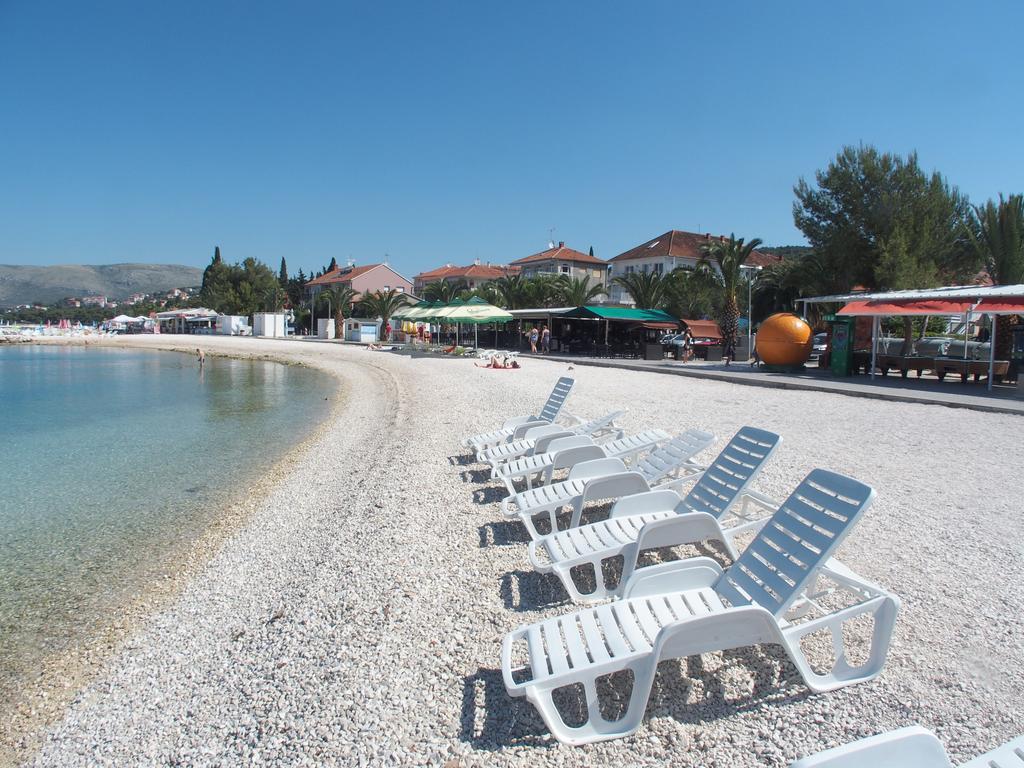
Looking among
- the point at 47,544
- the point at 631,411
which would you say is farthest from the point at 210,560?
the point at 631,411

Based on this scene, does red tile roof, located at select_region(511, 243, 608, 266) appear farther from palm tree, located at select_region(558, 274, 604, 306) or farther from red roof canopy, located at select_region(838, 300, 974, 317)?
red roof canopy, located at select_region(838, 300, 974, 317)

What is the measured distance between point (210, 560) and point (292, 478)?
3018 millimetres

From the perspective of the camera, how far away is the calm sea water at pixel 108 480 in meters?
5.19

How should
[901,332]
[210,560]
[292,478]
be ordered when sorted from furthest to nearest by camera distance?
[901,332] < [292,478] < [210,560]

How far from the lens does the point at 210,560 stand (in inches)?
228

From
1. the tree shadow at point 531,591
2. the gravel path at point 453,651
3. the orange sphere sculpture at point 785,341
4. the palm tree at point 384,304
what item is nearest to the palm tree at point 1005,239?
the orange sphere sculpture at point 785,341

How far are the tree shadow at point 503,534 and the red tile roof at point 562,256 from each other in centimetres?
6540

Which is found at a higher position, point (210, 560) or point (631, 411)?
point (631, 411)

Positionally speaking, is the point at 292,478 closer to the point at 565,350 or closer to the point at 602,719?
the point at 602,719

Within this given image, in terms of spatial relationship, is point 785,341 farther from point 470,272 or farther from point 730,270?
point 470,272

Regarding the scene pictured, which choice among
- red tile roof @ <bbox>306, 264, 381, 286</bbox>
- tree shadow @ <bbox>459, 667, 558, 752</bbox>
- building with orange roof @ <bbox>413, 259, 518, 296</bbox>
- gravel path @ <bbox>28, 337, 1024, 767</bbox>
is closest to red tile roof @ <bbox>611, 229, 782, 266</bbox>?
building with orange roof @ <bbox>413, 259, 518, 296</bbox>

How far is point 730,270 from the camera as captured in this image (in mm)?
28500

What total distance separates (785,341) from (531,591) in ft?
62.8

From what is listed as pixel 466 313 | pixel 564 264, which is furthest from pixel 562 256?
pixel 466 313
